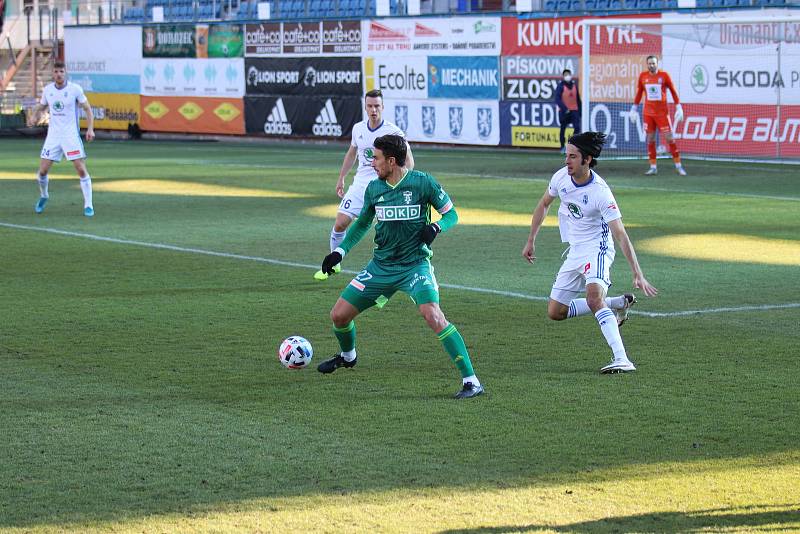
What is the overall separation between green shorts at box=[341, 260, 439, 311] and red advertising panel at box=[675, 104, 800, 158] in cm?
2195

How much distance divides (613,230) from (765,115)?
21.6m

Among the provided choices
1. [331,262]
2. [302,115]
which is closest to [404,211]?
[331,262]

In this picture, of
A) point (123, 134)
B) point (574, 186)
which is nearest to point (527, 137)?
point (123, 134)

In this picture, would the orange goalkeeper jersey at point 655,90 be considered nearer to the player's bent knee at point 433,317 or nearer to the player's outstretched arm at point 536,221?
the player's outstretched arm at point 536,221

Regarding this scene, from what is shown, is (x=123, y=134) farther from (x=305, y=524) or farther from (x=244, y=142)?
(x=305, y=524)

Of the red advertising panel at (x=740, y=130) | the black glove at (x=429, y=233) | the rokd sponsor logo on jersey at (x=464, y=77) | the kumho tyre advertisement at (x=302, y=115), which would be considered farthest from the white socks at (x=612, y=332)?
the kumho tyre advertisement at (x=302, y=115)

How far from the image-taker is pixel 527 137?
36938 mm

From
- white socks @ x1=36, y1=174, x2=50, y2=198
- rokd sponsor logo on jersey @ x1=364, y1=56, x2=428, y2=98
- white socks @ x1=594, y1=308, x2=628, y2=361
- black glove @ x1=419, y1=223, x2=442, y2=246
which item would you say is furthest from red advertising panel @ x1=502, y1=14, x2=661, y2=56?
black glove @ x1=419, y1=223, x2=442, y2=246

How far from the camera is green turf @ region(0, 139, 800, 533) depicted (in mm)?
6766

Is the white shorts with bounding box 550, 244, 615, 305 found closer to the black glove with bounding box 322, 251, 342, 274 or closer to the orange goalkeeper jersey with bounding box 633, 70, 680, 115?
the black glove with bounding box 322, 251, 342, 274

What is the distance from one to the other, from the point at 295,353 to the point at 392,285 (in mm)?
998

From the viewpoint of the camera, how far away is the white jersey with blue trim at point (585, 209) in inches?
397

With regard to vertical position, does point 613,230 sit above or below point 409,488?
above

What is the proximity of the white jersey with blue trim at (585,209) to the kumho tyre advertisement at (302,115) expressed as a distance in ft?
103
